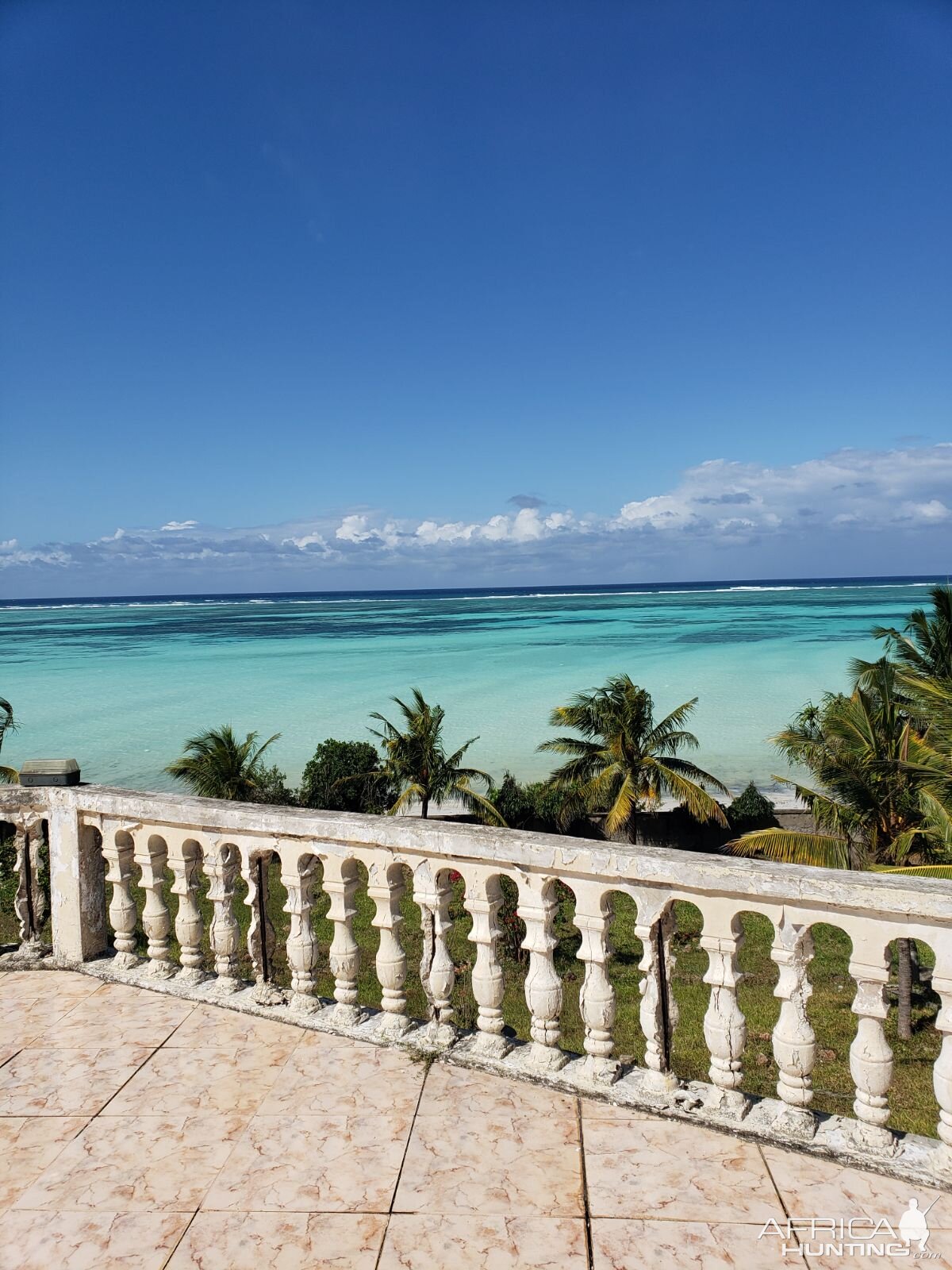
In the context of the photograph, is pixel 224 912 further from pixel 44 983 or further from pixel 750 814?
pixel 750 814

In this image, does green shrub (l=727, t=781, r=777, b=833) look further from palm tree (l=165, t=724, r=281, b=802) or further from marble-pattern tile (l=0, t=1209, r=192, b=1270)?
marble-pattern tile (l=0, t=1209, r=192, b=1270)

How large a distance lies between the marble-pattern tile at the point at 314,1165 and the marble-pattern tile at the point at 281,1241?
4 cm

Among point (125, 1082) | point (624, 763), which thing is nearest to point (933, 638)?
point (624, 763)

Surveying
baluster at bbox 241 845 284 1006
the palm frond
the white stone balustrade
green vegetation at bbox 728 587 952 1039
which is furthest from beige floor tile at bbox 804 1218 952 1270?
the palm frond

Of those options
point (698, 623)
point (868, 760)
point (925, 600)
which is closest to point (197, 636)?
point (698, 623)

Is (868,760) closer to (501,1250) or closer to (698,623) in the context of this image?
(501,1250)

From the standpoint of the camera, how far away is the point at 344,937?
12.2 feet

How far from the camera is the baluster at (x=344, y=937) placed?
360cm

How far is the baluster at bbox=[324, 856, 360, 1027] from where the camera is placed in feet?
11.8

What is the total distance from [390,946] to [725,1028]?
4.90 feet

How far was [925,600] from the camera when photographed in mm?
119000

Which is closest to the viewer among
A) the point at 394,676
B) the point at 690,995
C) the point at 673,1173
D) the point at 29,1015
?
the point at 673,1173

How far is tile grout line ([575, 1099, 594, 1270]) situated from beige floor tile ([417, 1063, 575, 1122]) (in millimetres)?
25
